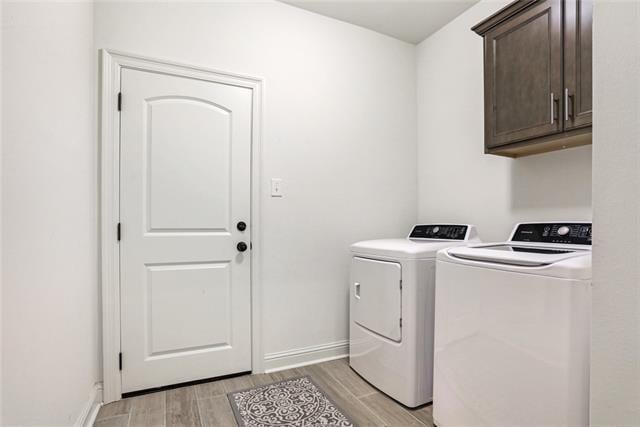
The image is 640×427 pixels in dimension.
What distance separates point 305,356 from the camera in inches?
94.0

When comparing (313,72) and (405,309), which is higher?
(313,72)

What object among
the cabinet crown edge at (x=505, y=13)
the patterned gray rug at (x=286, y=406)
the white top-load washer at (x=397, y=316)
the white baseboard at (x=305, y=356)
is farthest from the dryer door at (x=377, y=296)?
the cabinet crown edge at (x=505, y=13)

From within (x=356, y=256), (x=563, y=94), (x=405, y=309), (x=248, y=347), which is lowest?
(x=248, y=347)

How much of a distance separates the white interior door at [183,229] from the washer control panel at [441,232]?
1.25 m

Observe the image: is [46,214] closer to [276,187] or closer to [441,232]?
[276,187]

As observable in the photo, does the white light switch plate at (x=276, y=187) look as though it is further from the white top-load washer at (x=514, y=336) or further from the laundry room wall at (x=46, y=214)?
the white top-load washer at (x=514, y=336)

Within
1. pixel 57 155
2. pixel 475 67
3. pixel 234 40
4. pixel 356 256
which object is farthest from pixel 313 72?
pixel 57 155

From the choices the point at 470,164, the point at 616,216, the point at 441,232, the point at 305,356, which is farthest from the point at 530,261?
the point at 305,356

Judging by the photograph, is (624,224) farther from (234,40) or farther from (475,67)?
(234,40)

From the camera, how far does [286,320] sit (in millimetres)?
2342

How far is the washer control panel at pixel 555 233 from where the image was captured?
1633 millimetres

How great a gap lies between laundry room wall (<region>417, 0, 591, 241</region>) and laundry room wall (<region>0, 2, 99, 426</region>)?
91.7 inches

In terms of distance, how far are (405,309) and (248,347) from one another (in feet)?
3.55

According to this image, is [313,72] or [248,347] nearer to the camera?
[248,347]
